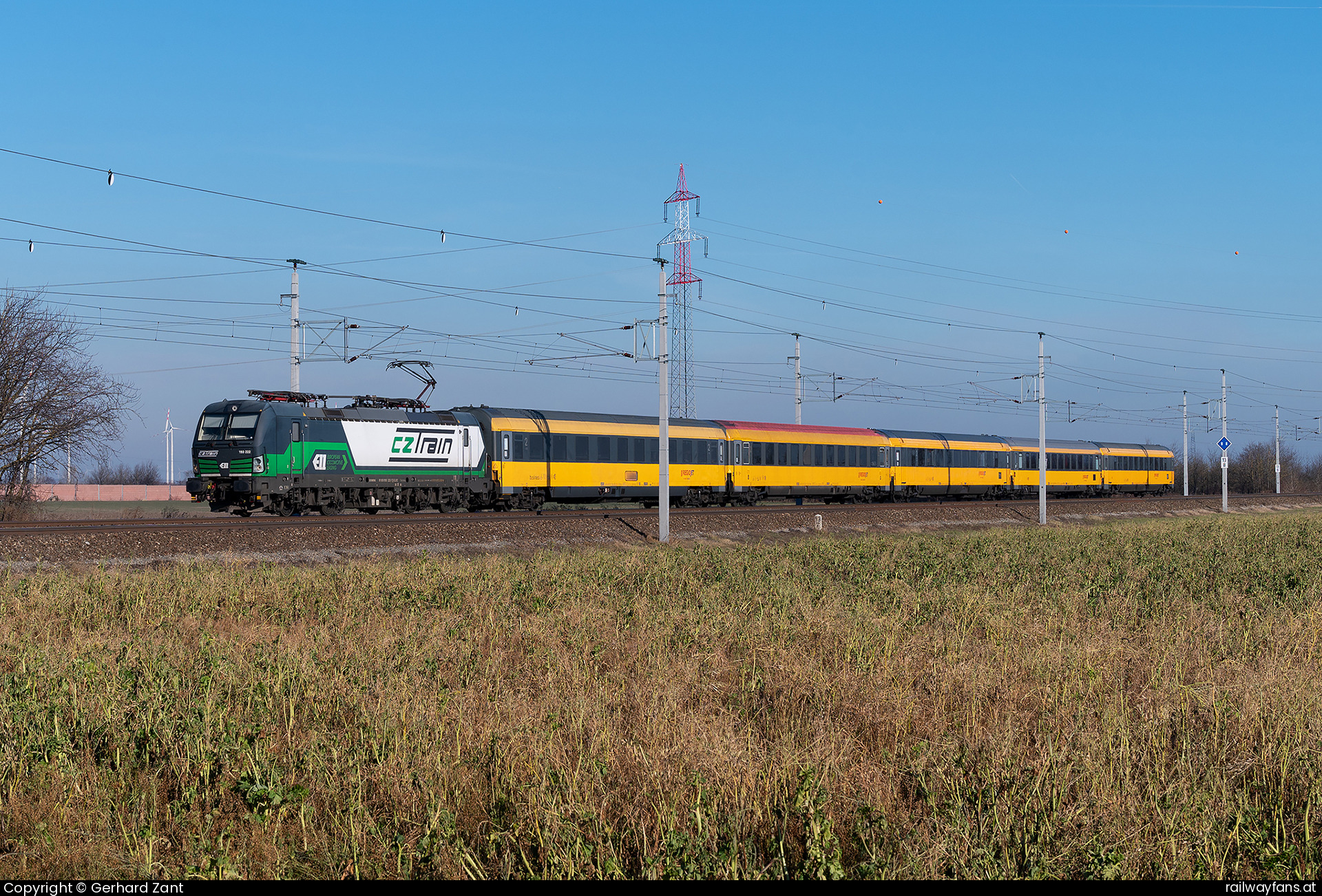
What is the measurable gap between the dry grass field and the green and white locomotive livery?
48.9ft

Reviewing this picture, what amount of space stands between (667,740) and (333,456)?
24995mm

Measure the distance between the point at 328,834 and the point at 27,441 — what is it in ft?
106

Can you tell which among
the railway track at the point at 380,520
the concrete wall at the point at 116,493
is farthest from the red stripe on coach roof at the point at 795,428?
the concrete wall at the point at 116,493

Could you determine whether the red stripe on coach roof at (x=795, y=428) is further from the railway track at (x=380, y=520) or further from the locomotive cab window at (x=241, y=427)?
the locomotive cab window at (x=241, y=427)

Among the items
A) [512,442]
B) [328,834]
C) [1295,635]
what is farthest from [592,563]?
[512,442]

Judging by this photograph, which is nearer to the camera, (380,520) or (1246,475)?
(380,520)

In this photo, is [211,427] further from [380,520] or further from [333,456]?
[380,520]

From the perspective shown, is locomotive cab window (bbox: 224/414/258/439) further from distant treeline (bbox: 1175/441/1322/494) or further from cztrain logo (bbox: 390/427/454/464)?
distant treeline (bbox: 1175/441/1322/494)

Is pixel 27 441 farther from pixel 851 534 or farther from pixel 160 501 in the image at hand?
pixel 160 501

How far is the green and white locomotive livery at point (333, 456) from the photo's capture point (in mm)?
27562

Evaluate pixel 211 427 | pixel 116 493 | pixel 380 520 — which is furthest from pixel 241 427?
pixel 116 493

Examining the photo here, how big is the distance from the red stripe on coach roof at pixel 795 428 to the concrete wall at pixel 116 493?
44.7 meters

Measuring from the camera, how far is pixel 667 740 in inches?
250

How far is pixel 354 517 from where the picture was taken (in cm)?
2647
